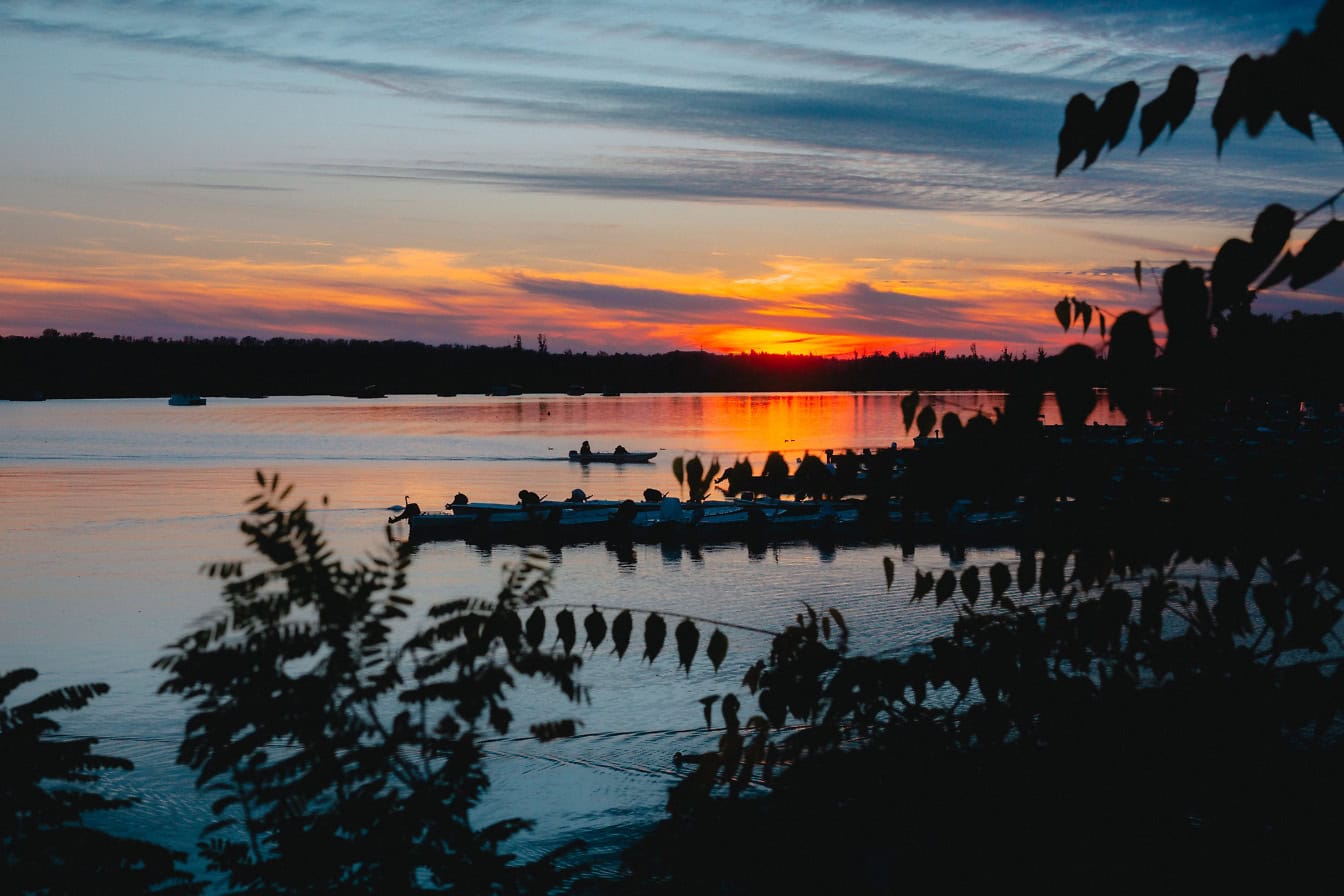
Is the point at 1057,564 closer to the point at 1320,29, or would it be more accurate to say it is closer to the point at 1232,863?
the point at 1232,863

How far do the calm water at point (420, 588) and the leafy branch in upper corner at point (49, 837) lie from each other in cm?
181

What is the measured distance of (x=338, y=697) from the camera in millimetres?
3646

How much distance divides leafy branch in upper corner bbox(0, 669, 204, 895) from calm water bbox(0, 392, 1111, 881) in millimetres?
1805

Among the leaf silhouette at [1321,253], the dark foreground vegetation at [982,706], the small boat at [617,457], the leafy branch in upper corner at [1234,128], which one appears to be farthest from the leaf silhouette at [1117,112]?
the small boat at [617,457]

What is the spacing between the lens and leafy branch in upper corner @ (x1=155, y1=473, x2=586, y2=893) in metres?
3.48

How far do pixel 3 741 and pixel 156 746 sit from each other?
10.3 metres

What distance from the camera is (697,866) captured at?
3.80 m

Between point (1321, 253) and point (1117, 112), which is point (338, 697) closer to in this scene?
point (1117, 112)

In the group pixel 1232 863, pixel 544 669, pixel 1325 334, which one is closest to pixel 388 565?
pixel 544 669

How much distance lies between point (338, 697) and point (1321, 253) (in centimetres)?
296

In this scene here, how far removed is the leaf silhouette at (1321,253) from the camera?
2.28 metres

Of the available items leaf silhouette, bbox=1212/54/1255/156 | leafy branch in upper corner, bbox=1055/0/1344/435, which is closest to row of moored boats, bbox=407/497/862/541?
leafy branch in upper corner, bbox=1055/0/1344/435

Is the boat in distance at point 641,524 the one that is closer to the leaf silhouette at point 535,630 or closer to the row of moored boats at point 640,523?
the row of moored boats at point 640,523

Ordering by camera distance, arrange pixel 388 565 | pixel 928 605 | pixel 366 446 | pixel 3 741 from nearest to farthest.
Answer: pixel 388 565 < pixel 3 741 < pixel 928 605 < pixel 366 446
